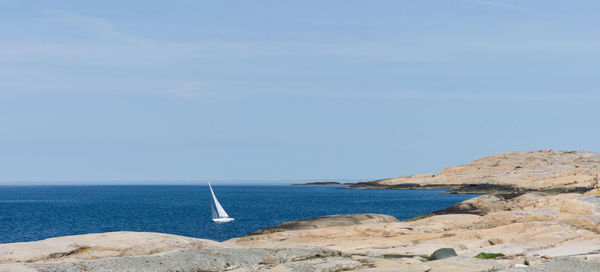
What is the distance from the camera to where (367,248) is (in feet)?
115

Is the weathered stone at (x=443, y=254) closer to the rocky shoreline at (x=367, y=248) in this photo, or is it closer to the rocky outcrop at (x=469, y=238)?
the rocky shoreline at (x=367, y=248)

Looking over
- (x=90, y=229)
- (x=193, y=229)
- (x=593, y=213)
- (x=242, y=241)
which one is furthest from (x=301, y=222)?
(x=90, y=229)

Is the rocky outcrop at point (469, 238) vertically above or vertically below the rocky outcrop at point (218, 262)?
below

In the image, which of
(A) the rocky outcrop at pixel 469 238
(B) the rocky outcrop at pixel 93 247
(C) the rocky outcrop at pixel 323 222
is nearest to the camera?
(B) the rocky outcrop at pixel 93 247

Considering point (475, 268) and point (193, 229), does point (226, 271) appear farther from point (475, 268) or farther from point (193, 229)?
point (193, 229)

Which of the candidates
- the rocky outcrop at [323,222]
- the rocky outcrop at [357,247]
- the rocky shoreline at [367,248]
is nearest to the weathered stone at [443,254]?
the rocky shoreline at [367,248]

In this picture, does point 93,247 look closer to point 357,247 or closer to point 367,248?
point 367,248

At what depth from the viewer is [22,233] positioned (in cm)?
8019

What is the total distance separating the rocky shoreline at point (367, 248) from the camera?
20.6 meters

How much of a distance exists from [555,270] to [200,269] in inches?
454

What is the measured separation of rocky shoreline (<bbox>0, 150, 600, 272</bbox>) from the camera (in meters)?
20.6

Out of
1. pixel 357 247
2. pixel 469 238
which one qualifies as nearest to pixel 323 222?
pixel 357 247

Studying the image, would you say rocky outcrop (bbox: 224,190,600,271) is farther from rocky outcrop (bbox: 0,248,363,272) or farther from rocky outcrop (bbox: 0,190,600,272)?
rocky outcrop (bbox: 0,248,363,272)

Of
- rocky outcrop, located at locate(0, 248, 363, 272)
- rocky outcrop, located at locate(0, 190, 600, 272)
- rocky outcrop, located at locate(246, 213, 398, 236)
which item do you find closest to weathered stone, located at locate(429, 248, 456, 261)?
rocky outcrop, located at locate(0, 190, 600, 272)
